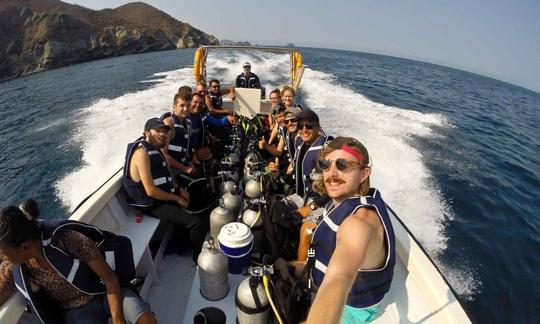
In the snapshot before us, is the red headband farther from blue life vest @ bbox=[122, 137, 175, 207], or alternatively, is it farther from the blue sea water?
blue life vest @ bbox=[122, 137, 175, 207]

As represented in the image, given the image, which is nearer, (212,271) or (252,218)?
(212,271)

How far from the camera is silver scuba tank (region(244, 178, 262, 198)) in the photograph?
350 cm

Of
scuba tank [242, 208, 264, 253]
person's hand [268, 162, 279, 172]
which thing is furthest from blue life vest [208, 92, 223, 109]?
scuba tank [242, 208, 264, 253]

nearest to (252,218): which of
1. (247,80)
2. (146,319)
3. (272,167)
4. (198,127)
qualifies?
(146,319)

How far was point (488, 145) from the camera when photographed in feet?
36.4

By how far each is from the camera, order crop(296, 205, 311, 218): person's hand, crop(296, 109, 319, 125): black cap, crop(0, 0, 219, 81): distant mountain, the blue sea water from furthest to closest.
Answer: crop(0, 0, 219, 81): distant mountain → the blue sea water → crop(296, 109, 319, 125): black cap → crop(296, 205, 311, 218): person's hand

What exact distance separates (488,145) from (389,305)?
12.0 metres

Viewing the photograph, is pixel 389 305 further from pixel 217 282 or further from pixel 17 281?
pixel 17 281

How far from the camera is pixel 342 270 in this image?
135 cm

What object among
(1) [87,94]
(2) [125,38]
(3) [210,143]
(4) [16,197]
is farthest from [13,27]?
(3) [210,143]

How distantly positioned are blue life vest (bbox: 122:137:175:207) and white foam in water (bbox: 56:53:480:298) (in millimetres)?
1331

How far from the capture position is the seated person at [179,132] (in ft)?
13.7

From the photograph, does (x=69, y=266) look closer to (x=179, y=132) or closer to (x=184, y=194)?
(x=184, y=194)

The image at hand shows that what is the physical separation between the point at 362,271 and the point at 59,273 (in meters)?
1.98
